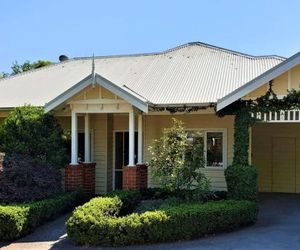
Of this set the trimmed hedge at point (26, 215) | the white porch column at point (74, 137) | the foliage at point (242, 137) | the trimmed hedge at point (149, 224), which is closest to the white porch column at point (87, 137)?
the white porch column at point (74, 137)

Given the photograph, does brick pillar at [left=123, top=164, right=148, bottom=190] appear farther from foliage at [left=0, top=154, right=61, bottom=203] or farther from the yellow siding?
foliage at [left=0, top=154, right=61, bottom=203]

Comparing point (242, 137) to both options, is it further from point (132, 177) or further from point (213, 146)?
point (132, 177)

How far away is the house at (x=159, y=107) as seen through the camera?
45.6 feet

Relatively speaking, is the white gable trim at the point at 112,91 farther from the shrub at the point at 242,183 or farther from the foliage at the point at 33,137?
the shrub at the point at 242,183

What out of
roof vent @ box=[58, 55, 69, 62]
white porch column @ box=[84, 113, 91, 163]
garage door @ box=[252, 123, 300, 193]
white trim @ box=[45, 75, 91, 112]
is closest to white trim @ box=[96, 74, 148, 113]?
white trim @ box=[45, 75, 91, 112]

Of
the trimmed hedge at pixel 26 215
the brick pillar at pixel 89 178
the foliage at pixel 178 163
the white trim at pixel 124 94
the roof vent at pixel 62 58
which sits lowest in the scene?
the trimmed hedge at pixel 26 215

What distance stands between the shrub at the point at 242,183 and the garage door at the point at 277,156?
575 centimetres

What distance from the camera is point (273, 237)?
397 inches

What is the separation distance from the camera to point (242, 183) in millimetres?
12211

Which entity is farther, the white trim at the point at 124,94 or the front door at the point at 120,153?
the front door at the point at 120,153

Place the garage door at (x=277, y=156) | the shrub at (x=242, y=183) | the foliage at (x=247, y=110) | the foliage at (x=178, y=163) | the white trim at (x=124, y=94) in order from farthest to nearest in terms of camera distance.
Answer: the garage door at (x=277, y=156) → the white trim at (x=124, y=94) → the foliage at (x=247, y=110) → the shrub at (x=242, y=183) → the foliage at (x=178, y=163)

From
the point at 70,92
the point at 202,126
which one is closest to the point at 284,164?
the point at 202,126

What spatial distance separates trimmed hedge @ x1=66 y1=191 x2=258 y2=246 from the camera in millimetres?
9891

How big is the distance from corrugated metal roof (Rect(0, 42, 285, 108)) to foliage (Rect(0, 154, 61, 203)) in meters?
3.83
